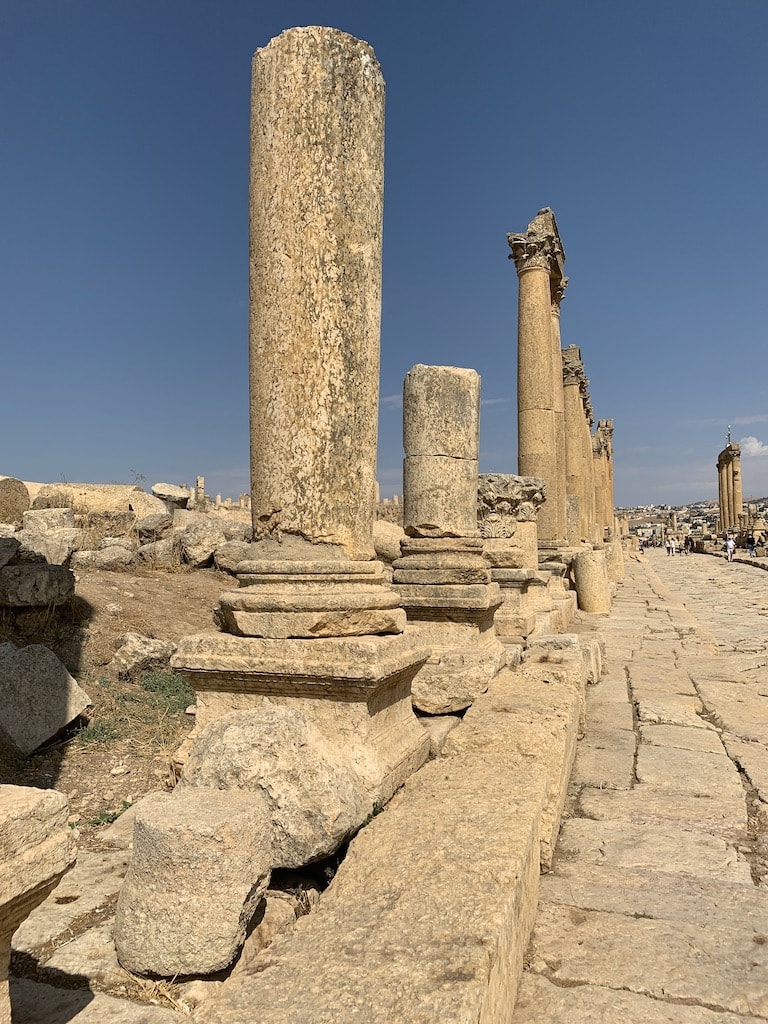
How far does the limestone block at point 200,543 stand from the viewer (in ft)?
38.3

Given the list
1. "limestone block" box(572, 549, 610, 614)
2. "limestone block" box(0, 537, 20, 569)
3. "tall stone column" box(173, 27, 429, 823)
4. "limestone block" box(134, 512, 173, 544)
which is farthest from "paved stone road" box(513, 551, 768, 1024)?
"limestone block" box(134, 512, 173, 544)

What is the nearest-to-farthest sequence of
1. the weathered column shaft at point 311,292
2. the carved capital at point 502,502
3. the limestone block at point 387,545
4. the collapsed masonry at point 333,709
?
1. the collapsed masonry at point 333,709
2. the weathered column shaft at point 311,292
3. the carved capital at point 502,502
4. the limestone block at point 387,545

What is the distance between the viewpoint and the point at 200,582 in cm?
1070

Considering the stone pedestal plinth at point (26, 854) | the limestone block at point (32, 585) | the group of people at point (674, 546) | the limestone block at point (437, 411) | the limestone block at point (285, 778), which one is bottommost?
the group of people at point (674, 546)

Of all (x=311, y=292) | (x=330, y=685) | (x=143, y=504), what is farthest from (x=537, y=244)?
(x=330, y=685)

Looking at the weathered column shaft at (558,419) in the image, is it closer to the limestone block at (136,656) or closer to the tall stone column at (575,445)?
the tall stone column at (575,445)

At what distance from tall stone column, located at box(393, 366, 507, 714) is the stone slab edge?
9.88 ft

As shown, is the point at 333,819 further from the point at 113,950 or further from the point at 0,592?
the point at 0,592

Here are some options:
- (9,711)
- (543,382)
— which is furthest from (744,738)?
(543,382)

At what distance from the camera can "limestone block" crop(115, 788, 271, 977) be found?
2113 millimetres

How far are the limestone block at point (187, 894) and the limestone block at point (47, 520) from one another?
33.7 feet

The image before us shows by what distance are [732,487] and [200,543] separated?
174 ft

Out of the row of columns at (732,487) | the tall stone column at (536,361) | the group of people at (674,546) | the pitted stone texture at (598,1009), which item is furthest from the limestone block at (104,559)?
the row of columns at (732,487)

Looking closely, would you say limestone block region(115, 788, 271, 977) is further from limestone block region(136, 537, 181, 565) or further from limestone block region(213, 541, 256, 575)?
limestone block region(136, 537, 181, 565)
